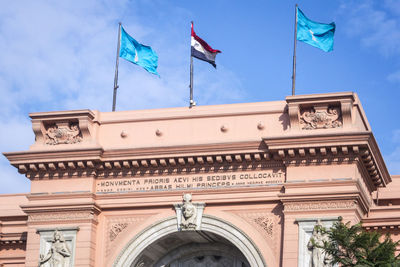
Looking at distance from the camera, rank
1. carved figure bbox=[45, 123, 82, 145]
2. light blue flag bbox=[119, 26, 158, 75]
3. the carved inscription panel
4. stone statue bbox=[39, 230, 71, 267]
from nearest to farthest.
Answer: the carved inscription panel < stone statue bbox=[39, 230, 71, 267] < carved figure bbox=[45, 123, 82, 145] < light blue flag bbox=[119, 26, 158, 75]

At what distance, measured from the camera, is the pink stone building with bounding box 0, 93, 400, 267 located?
31.4m

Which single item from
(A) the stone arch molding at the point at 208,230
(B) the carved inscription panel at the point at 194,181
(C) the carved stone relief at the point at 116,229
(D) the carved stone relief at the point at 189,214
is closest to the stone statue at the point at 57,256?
(C) the carved stone relief at the point at 116,229

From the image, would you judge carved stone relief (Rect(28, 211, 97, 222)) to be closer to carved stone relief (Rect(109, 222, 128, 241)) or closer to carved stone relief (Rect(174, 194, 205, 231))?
carved stone relief (Rect(109, 222, 128, 241))

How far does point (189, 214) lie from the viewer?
32500mm

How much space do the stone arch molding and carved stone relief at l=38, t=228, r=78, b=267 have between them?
161 centimetres

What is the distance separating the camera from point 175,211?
3297 cm

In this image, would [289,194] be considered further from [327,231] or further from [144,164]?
[144,164]

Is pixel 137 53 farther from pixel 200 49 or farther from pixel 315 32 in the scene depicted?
pixel 315 32

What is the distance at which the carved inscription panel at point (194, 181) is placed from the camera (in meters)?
32.3

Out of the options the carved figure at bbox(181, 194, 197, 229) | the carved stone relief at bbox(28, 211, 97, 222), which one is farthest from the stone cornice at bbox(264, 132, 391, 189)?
the carved stone relief at bbox(28, 211, 97, 222)

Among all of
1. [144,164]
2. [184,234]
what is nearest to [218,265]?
[184,234]

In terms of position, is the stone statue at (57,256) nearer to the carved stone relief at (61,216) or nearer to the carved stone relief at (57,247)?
the carved stone relief at (57,247)

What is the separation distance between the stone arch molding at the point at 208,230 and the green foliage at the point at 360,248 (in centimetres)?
417

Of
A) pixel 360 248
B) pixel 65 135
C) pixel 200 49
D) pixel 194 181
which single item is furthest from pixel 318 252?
pixel 200 49
